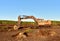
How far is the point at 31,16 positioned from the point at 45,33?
52.1 ft

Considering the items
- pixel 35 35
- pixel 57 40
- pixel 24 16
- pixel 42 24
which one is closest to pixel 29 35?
pixel 35 35

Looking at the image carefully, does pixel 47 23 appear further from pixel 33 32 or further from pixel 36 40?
pixel 36 40

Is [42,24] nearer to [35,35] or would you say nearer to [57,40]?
[35,35]

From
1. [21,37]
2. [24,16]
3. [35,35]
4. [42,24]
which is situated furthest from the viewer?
[42,24]

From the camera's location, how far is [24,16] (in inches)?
1524

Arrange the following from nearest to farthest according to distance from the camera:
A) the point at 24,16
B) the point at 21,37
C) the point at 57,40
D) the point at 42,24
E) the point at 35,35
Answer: the point at 57,40, the point at 21,37, the point at 35,35, the point at 24,16, the point at 42,24

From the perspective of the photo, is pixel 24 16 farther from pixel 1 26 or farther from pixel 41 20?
pixel 1 26

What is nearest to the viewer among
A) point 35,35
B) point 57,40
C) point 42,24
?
point 57,40

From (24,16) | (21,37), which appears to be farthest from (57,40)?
(24,16)

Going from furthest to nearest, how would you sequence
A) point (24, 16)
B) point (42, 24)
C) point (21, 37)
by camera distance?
point (42, 24) → point (24, 16) → point (21, 37)

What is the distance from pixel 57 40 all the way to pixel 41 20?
878 inches

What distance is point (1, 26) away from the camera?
42906mm

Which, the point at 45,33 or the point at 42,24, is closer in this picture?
the point at 45,33

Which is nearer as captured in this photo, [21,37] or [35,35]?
[21,37]
